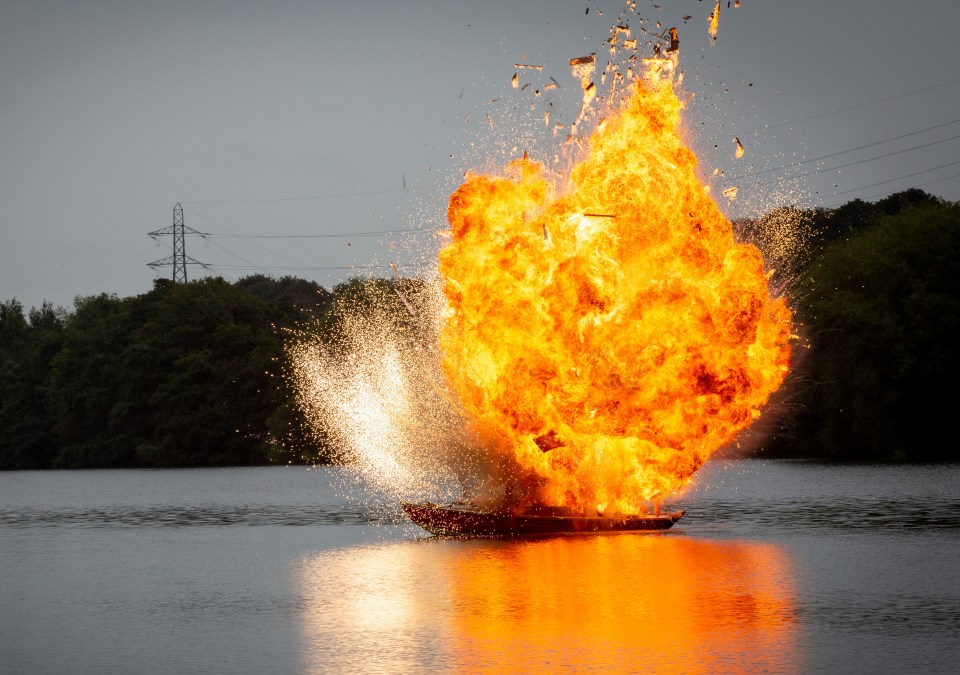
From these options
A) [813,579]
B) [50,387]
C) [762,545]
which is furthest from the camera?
[50,387]

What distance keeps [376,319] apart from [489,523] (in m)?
52.0

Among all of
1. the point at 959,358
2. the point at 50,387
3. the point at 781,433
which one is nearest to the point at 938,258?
the point at 959,358

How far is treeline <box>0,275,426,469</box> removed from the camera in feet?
447

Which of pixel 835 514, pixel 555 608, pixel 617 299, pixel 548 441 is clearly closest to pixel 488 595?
pixel 555 608

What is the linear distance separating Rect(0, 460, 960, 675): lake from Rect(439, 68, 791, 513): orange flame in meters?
4.93

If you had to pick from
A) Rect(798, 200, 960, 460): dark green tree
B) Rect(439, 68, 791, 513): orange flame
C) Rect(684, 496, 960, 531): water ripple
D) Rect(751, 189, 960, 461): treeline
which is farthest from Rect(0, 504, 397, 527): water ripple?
Rect(798, 200, 960, 460): dark green tree

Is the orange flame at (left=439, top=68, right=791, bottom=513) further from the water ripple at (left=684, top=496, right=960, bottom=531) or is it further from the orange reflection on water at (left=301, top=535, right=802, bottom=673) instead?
the water ripple at (left=684, top=496, right=960, bottom=531)

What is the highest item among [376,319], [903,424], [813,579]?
[376,319]

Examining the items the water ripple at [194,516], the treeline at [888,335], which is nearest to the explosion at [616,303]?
the water ripple at [194,516]

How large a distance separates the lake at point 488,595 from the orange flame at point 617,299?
4.93 m

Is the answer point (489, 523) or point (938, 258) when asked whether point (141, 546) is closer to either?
point (489, 523)

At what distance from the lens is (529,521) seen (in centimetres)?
4844

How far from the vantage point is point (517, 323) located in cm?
4500

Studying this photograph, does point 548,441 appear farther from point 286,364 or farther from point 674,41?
point 286,364
